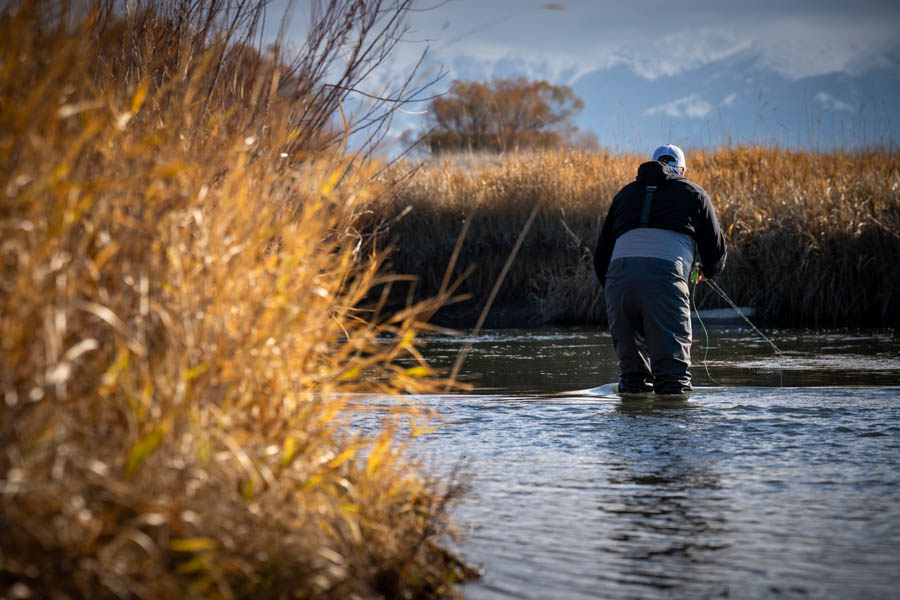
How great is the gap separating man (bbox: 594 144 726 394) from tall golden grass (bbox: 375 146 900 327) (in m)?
4.58

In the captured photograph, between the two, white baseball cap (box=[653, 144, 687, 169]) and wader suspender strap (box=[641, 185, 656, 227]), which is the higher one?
white baseball cap (box=[653, 144, 687, 169])

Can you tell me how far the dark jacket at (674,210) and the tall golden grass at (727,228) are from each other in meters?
4.51

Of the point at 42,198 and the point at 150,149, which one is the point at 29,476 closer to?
the point at 42,198

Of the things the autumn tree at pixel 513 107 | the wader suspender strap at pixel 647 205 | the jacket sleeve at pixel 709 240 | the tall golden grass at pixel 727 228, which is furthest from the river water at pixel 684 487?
the autumn tree at pixel 513 107

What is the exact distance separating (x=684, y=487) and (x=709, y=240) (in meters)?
2.98

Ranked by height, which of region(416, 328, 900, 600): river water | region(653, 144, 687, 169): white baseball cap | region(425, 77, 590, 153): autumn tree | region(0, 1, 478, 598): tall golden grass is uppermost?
region(425, 77, 590, 153): autumn tree

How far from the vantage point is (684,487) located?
4277 millimetres

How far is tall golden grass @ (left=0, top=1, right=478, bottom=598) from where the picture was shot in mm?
2234

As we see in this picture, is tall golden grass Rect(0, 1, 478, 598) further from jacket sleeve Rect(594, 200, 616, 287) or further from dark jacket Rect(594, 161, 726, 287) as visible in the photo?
jacket sleeve Rect(594, 200, 616, 287)

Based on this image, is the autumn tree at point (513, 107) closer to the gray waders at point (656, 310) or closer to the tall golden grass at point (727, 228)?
the tall golden grass at point (727, 228)

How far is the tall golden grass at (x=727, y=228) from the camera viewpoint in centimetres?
1240

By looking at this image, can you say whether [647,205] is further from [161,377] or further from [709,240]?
[161,377]

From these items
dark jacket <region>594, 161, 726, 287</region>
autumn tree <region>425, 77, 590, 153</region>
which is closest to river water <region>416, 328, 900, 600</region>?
dark jacket <region>594, 161, 726, 287</region>

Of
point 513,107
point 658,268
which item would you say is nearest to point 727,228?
point 658,268
